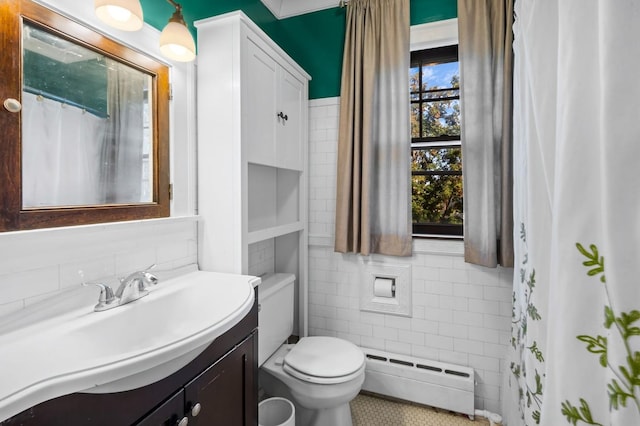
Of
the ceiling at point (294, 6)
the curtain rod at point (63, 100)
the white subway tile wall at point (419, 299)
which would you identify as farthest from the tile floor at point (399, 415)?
the ceiling at point (294, 6)

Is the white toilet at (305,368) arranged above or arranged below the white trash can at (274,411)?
above

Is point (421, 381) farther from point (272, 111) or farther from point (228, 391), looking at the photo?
point (272, 111)

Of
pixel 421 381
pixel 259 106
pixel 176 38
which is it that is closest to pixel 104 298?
pixel 176 38

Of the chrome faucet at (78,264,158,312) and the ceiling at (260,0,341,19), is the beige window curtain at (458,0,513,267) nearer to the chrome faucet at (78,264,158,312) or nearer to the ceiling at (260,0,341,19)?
the ceiling at (260,0,341,19)

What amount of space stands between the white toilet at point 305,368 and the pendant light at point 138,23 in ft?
3.99

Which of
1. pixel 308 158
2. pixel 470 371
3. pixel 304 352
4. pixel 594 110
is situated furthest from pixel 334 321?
pixel 594 110

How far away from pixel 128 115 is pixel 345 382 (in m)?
1.55

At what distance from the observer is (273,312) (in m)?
1.76

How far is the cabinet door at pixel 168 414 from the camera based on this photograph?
76 centimetres

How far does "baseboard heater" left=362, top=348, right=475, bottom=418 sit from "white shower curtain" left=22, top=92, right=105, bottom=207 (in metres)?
1.85

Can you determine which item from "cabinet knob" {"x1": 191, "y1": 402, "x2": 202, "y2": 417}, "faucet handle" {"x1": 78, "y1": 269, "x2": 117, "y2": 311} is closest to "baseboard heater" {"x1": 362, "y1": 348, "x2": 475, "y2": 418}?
"cabinet knob" {"x1": 191, "y1": 402, "x2": 202, "y2": 417}

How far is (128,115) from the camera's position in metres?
1.23

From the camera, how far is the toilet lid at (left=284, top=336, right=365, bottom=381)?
1.50 m

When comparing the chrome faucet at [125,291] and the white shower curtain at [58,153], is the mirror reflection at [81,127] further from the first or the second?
the chrome faucet at [125,291]
